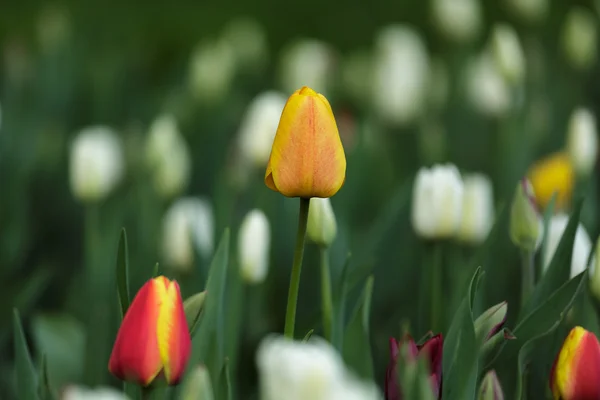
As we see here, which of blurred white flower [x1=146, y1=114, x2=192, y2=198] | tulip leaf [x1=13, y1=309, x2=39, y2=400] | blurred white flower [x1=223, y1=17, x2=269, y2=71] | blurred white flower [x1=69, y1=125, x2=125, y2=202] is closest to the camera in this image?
tulip leaf [x1=13, y1=309, x2=39, y2=400]

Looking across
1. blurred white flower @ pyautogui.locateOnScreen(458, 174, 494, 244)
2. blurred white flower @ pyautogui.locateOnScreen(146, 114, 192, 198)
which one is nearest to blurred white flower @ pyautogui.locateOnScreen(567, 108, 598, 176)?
blurred white flower @ pyautogui.locateOnScreen(458, 174, 494, 244)

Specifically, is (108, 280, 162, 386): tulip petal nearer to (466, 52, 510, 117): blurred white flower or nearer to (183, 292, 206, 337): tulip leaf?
(183, 292, 206, 337): tulip leaf

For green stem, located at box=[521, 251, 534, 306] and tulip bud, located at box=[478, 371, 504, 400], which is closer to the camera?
tulip bud, located at box=[478, 371, 504, 400]

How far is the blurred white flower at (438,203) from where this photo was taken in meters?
1.26

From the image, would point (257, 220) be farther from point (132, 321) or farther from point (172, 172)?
point (172, 172)

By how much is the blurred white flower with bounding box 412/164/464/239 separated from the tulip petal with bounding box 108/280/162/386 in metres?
0.53

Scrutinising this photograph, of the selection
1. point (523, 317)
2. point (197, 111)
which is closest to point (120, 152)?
point (197, 111)

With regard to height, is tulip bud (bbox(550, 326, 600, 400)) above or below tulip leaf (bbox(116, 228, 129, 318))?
below

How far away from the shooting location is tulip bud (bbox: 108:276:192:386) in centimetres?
83

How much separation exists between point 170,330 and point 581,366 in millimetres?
359

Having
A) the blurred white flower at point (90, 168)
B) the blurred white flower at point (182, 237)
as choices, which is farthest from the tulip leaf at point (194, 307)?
the blurred white flower at point (90, 168)

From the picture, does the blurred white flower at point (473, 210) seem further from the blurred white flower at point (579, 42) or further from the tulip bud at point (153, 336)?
the blurred white flower at point (579, 42)

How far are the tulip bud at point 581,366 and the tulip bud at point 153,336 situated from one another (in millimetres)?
339

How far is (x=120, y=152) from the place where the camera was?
231 cm
